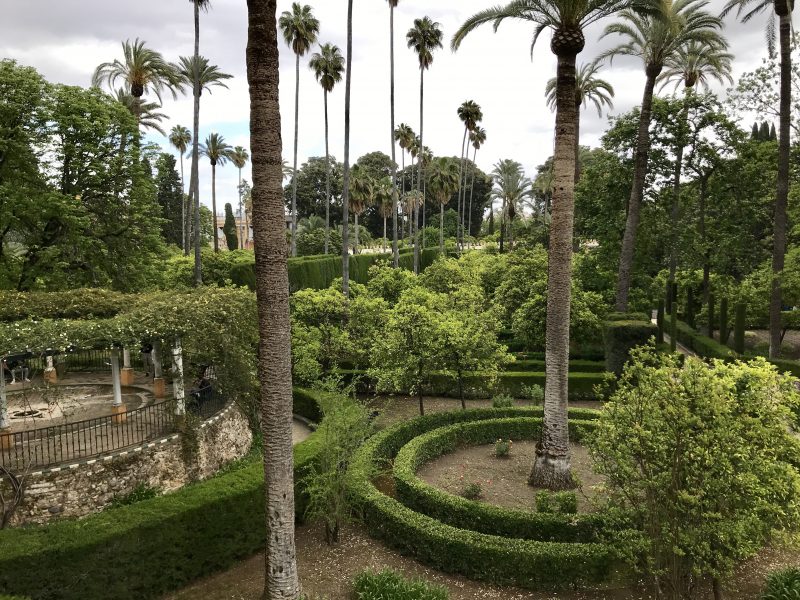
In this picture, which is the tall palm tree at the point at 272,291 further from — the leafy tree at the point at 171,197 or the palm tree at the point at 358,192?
the leafy tree at the point at 171,197

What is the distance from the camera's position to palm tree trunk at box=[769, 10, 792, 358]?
63.9 ft

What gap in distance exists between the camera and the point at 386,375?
60.3 feet

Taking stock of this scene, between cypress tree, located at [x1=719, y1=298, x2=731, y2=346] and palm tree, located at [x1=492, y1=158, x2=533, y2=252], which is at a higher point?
palm tree, located at [x1=492, y1=158, x2=533, y2=252]

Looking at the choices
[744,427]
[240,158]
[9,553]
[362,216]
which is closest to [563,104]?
[744,427]

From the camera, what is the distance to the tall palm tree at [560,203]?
502 inches

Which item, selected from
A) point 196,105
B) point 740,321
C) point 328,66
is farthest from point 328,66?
point 740,321

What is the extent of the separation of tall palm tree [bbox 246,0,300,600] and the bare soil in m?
6.20

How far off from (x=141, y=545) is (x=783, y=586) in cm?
1135

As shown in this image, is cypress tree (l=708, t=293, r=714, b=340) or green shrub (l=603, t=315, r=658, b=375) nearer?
green shrub (l=603, t=315, r=658, b=375)

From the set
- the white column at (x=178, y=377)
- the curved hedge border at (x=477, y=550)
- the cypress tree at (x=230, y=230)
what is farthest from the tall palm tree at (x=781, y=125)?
the cypress tree at (x=230, y=230)

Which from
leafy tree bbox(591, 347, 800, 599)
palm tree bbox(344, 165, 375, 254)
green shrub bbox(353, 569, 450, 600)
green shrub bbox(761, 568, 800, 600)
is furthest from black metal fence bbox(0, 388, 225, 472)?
palm tree bbox(344, 165, 375, 254)

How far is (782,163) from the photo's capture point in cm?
2038

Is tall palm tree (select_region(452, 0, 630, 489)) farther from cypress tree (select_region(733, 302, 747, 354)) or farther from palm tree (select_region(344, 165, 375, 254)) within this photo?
palm tree (select_region(344, 165, 375, 254))

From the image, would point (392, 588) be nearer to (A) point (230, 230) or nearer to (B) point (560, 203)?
(B) point (560, 203)
